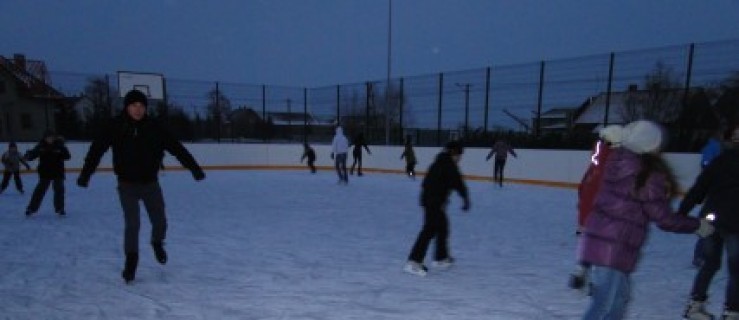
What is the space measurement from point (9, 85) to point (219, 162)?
15.8 m

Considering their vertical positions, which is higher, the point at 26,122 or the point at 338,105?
the point at 338,105

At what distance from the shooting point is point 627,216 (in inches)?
88.6

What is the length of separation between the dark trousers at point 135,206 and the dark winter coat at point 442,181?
230 centimetres

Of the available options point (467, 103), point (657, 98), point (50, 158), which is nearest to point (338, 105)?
point (467, 103)

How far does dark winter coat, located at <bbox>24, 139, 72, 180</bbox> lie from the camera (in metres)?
7.16

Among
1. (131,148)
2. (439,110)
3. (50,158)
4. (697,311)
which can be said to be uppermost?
(439,110)

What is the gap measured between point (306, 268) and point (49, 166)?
16.3ft

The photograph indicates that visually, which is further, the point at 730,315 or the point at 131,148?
the point at 131,148

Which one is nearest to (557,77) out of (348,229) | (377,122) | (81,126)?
(377,122)

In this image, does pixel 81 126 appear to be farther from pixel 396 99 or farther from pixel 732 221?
pixel 732 221

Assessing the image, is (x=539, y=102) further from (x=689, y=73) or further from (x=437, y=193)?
(x=437, y=193)

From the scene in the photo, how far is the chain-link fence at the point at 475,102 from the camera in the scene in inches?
476

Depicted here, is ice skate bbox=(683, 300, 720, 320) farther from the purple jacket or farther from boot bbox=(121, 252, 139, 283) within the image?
boot bbox=(121, 252, 139, 283)

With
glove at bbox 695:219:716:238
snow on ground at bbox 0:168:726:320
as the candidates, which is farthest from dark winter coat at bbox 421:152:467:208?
glove at bbox 695:219:716:238
